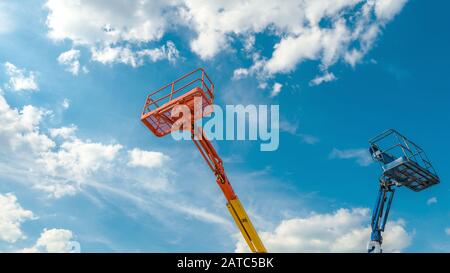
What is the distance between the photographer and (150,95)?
17.5 m

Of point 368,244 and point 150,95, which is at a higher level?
point 150,95

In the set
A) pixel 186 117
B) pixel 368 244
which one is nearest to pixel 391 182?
pixel 368 244

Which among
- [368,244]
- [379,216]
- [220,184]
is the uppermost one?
[220,184]

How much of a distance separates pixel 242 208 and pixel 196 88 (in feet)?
22.4

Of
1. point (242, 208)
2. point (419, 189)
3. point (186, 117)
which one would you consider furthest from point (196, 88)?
point (419, 189)

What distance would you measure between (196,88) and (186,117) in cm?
161

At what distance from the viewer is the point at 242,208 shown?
729 inches
